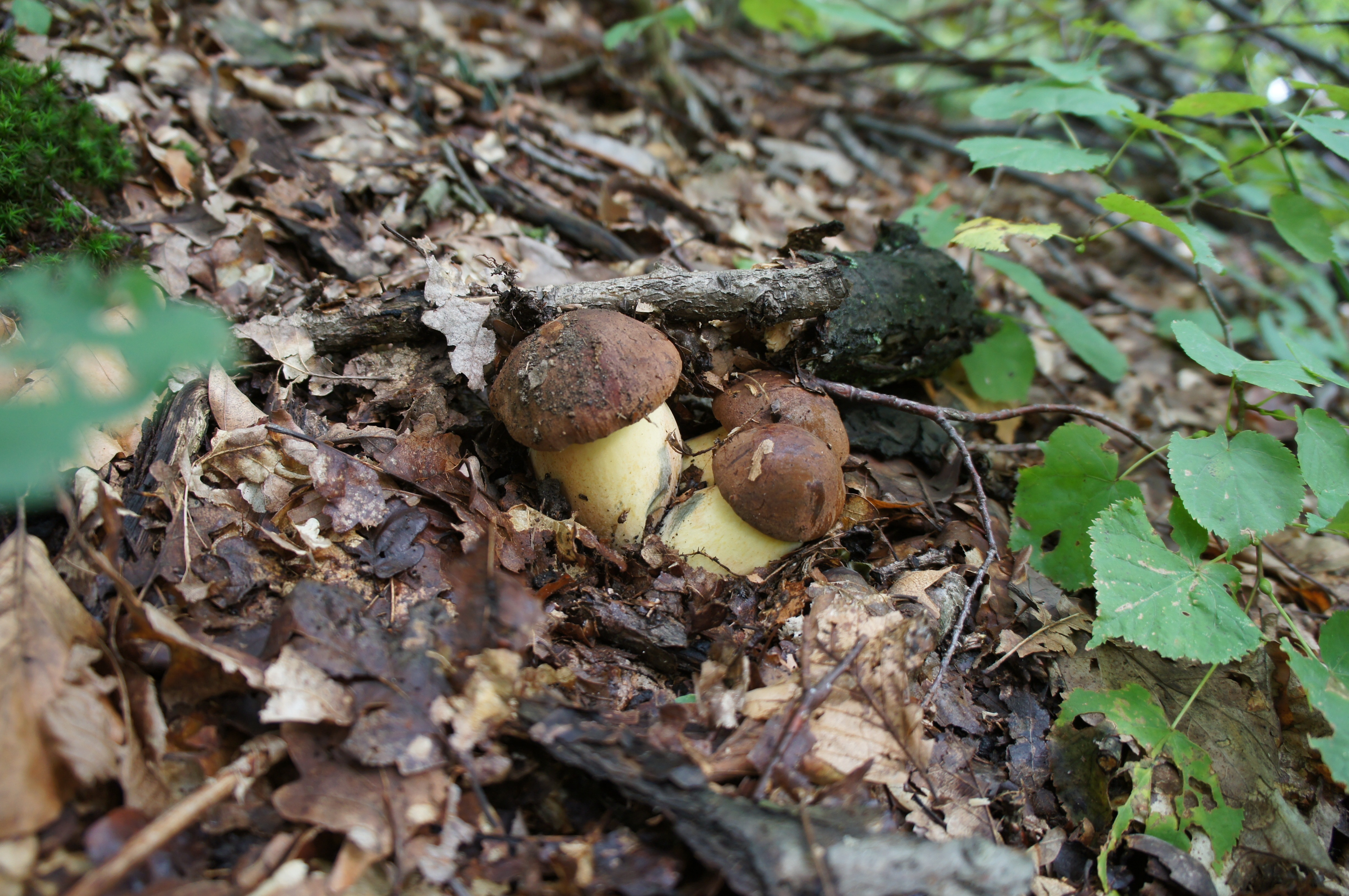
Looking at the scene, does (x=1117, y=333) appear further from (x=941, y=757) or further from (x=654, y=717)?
(x=654, y=717)

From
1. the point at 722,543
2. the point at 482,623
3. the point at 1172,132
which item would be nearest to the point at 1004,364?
the point at 1172,132

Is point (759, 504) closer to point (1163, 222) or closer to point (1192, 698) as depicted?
point (1192, 698)

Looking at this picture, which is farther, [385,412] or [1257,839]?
[385,412]

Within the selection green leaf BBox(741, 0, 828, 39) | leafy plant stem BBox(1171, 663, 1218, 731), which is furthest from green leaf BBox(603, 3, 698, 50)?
leafy plant stem BBox(1171, 663, 1218, 731)

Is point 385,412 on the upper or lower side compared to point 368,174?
lower

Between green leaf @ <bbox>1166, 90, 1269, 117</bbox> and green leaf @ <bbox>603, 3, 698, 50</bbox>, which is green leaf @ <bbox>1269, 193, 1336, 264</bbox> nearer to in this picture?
green leaf @ <bbox>1166, 90, 1269, 117</bbox>

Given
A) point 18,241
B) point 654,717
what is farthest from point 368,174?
point 654,717
